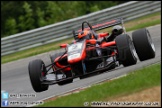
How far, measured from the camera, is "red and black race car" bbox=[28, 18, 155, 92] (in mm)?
9227

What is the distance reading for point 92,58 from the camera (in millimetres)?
9445

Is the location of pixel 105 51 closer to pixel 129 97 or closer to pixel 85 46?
pixel 85 46

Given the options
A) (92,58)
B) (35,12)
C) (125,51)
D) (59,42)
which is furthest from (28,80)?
(35,12)

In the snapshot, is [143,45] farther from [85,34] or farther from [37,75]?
[37,75]

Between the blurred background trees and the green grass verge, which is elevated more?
the blurred background trees

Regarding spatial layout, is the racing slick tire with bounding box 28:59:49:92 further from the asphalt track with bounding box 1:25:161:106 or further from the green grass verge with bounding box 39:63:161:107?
the green grass verge with bounding box 39:63:161:107

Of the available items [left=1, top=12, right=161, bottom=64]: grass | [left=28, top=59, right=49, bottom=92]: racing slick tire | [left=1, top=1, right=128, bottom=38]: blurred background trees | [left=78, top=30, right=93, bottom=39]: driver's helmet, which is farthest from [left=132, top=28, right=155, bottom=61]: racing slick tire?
[left=1, top=1, right=128, bottom=38]: blurred background trees

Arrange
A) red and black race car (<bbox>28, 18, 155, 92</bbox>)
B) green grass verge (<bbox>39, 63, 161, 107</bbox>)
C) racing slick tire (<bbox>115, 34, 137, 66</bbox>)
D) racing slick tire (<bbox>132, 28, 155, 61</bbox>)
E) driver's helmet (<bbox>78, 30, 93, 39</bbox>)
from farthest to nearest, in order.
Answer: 1. driver's helmet (<bbox>78, 30, 93, 39</bbox>)
2. racing slick tire (<bbox>132, 28, 155, 61</bbox>)
3. red and black race car (<bbox>28, 18, 155, 92</bbox>)
4. racing slick tire (<bbox>115, 34, 137, 66</bbox>)
5. green grass verge (<bbox>39, 63, 161, 107</bbox>)

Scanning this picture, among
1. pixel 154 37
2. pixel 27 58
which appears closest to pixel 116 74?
pixel 154 37

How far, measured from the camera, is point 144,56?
31.2 ft

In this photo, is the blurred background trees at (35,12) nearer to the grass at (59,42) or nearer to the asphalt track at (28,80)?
the grass at (59,42)

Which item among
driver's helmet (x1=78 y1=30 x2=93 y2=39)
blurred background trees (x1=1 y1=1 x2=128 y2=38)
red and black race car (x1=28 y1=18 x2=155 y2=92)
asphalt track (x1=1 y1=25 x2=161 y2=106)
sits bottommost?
asphalt track (x1=1 y1=25 x2=161 y2=106)

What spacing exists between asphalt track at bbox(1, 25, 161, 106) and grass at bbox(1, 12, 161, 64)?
2.50ft

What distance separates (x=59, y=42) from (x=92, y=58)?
9158mm
